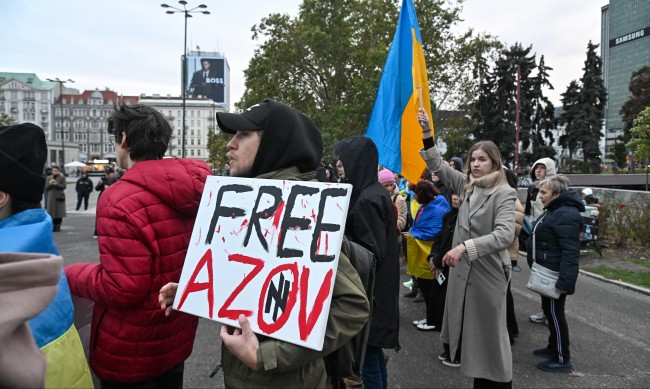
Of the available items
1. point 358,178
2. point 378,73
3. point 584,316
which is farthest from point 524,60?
point 358,178

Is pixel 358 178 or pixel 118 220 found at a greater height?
pixel 358 178

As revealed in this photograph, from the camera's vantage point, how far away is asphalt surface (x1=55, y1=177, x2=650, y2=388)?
3918 mm

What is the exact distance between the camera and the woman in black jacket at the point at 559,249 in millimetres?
3982

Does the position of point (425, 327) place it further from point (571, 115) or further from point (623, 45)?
point (623, 45)

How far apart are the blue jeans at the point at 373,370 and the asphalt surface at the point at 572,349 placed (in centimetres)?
80

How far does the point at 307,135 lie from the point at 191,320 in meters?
1.24

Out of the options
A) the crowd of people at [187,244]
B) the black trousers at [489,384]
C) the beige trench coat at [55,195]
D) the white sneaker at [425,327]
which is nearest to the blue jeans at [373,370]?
the crowd of people at [187,244]

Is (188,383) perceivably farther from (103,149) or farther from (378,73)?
(103,149)

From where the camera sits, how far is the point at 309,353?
55.9 inches

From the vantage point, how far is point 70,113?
118500 millimetres

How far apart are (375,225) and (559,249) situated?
2.24 metres

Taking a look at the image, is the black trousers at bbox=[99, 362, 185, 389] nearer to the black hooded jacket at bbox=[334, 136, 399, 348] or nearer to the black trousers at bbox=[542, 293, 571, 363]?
the black hooded jacket at bbox=[334, 136, 399, 348]

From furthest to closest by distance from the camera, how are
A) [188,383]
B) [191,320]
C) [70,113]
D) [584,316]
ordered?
[70,113]
[584,316]
[188,383]
[191,320]

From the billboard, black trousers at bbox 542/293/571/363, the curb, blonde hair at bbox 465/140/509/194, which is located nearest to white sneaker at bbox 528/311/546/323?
black trousers at bbox 542/293/571/363
